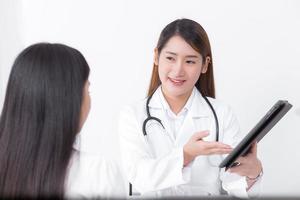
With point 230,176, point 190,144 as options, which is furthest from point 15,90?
point 230,176

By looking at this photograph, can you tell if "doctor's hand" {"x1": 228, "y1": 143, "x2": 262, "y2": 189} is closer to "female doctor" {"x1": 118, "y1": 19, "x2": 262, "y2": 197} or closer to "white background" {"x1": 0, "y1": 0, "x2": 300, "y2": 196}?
"female doctor" {"x1": 118, "y1": 19, "x2": 262, "y2": 197}

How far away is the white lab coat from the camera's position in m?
1.31

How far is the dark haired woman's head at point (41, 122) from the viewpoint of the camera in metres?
0.85

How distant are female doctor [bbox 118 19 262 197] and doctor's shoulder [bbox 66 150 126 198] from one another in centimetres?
42

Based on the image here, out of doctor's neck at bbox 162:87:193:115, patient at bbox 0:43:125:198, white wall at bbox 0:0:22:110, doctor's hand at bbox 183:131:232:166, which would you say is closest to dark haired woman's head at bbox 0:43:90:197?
patient at bbox 0:43:125:198

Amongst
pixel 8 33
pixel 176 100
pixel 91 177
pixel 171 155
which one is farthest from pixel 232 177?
pixel 8 33

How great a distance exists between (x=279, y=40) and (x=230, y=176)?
0.77 m

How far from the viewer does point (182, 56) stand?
1413 millimetres

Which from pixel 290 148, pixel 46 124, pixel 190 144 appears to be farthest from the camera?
pixel 290 148

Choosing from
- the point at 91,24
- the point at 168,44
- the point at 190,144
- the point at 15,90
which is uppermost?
the point at 91,24

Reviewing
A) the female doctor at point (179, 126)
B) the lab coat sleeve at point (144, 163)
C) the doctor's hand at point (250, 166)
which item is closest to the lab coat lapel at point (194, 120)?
the female doctor at point (179, 126)

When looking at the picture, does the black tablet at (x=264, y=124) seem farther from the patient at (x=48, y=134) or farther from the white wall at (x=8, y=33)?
the white wall at (x=8, y=33)

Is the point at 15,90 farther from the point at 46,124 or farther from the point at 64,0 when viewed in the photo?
the point at 64,0

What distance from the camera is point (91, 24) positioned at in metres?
1.98
